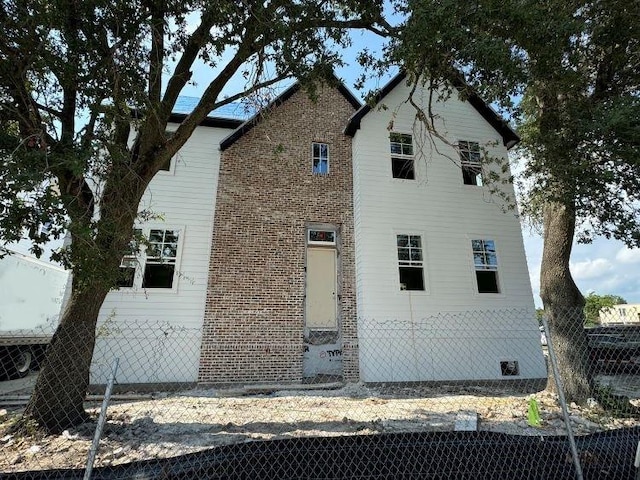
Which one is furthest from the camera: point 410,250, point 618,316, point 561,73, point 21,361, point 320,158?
point 618,316

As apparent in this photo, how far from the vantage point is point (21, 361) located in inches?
364

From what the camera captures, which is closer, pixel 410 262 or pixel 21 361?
pixel 21 361

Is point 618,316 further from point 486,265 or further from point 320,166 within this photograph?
point 320,166

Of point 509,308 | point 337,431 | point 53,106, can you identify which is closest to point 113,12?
point 53,106

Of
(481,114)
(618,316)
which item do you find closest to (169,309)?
(481,114)

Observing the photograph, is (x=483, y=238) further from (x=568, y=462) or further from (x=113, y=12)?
(x=113, y=12)

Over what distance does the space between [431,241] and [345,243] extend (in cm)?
231

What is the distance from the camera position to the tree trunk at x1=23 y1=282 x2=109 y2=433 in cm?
482

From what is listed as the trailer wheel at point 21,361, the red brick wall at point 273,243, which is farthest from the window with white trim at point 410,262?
the trailer wheel at point 21,361

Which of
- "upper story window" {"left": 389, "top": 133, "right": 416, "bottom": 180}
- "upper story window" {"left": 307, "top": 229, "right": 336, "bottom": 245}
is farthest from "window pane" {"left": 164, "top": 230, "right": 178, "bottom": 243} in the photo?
"upper story window" {"left": 389, "top": 133, "right": 416, "bottom": 180}

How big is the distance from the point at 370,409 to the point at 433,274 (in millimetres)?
4391

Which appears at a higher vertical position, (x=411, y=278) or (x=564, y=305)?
(x=411, y=278)

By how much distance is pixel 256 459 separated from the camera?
12.4 ft

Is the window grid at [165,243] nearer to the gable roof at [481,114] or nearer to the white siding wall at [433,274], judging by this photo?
the white siding wall at [433,274]
